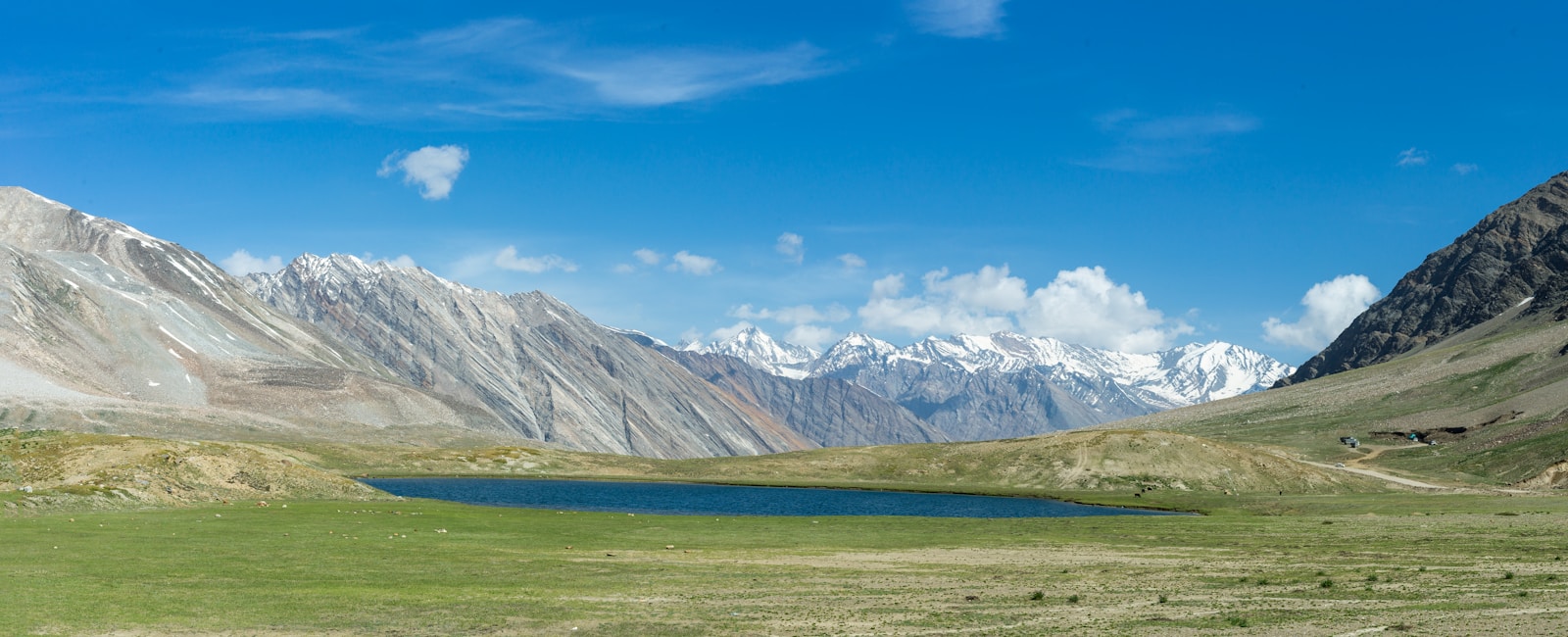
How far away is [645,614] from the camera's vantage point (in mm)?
35375

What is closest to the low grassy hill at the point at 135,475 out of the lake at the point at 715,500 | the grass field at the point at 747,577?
the grass field at the point at 747,577

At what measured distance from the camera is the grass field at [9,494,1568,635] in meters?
33.2

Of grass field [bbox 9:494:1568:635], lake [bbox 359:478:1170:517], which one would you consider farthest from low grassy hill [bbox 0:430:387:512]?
lake [bbox 359:478:1170:517]

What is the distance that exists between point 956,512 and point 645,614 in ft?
247

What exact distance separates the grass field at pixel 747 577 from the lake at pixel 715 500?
109ft

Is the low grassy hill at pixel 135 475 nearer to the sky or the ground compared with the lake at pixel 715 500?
nearer to the sky

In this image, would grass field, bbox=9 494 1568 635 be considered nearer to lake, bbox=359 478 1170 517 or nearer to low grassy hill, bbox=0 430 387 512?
low grassy hill, bbox=0 430 387 512

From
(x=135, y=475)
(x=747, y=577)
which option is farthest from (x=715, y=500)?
(x=747, y=577)

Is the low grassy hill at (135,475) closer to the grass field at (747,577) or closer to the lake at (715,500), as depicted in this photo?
the grass field at (747,577)

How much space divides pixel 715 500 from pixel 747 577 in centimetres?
8031

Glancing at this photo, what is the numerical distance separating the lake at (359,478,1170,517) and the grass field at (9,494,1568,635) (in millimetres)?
33357

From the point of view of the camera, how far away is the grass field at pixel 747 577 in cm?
3325

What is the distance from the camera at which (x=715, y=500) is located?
12488 cm

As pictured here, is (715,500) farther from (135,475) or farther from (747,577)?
(747,577)
